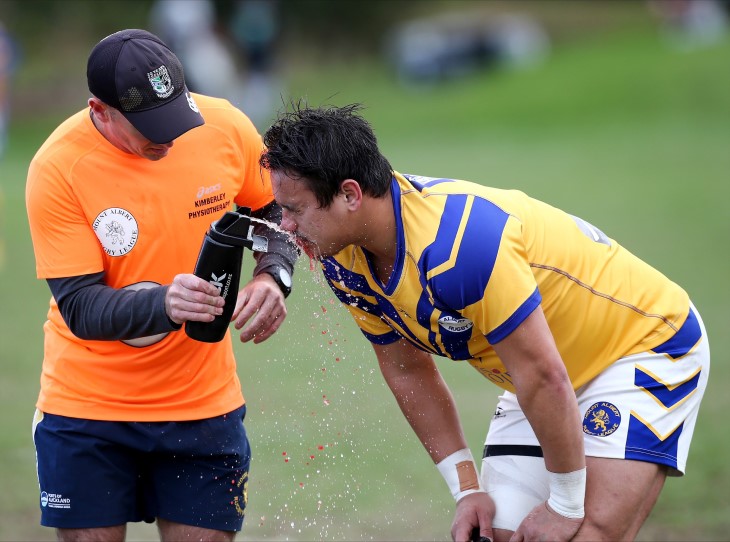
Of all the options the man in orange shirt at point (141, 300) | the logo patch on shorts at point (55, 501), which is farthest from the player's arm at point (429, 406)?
the logo patch on shorts at point (55, 501)

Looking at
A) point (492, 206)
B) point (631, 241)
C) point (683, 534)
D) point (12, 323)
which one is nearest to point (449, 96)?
point (631, 241)

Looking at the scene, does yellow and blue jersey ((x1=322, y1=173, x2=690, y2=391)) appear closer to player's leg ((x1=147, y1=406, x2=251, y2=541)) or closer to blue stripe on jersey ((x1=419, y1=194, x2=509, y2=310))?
blue stripe on jersey ((x1=419, y1=194, x2=509, y2=310))

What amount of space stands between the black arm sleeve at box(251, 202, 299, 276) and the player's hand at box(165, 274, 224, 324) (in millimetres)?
667

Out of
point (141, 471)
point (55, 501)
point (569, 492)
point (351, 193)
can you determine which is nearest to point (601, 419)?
point (569, 492)

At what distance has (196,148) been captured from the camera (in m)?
4.42

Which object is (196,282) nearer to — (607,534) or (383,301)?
(383,301)

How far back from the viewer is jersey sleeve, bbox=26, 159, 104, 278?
411 cm

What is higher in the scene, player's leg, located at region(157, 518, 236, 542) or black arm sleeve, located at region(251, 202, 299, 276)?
black arm sleeve, located at region(251, 202, 299, 276)

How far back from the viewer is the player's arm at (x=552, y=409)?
363cm

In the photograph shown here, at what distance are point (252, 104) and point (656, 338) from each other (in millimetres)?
20983

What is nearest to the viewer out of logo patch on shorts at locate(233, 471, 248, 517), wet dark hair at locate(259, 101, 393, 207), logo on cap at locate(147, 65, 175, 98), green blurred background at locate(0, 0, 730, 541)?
wet dark hair at locate(259, 101, 393, 207)

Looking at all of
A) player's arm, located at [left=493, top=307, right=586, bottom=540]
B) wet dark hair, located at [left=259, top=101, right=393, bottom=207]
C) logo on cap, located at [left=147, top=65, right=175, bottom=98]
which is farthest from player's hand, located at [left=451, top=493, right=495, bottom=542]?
logo on cap, located at [left=147, top=65, right=175, bottom=98]

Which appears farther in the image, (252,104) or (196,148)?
(252,104)

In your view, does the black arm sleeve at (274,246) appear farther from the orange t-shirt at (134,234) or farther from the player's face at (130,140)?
the player's face at (130,140)
